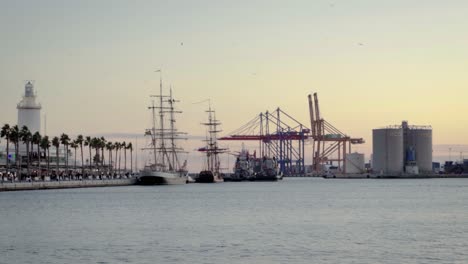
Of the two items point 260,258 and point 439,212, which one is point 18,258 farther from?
point 439,212

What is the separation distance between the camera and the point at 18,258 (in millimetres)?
37844

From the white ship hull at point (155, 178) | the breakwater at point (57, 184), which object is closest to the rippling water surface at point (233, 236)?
the breakwater at point (57, 184)

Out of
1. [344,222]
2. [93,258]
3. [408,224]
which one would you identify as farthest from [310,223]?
[93,258]

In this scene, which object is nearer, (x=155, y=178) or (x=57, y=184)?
(x=57, y=184)

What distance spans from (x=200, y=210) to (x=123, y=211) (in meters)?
6.05

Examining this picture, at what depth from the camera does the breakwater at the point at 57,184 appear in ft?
365

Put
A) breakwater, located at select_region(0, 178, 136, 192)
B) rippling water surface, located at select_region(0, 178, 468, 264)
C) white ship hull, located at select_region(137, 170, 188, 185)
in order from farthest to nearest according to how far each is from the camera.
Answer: white ship hull, located at select_region(137, 170, 188, 185), breakwater, located at select_region(0, 178, 136, 192), rippling water surface, located at select_region(0, 178, 468, 264)

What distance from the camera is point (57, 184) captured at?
128 m

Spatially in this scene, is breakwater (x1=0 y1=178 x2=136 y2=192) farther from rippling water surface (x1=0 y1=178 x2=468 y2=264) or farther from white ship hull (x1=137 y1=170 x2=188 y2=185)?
rippling water surface (x1=0 y1=178 x2=468 y2=264)

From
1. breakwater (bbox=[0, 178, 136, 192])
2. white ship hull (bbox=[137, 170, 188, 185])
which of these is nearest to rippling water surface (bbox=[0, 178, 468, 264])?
breakwater (bbox=[0, 178, 136, 192])

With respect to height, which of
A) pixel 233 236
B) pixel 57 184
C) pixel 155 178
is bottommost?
pixel 233 236

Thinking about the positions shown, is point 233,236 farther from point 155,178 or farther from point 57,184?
→ point 155,178

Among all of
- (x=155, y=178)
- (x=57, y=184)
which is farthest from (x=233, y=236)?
(x=155, y=178)

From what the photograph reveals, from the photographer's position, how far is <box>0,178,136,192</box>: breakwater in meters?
111
